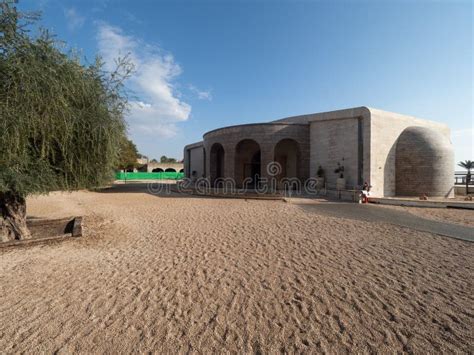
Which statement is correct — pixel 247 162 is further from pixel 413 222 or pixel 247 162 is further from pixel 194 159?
pixel 413 222

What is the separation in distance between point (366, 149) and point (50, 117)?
616 inches

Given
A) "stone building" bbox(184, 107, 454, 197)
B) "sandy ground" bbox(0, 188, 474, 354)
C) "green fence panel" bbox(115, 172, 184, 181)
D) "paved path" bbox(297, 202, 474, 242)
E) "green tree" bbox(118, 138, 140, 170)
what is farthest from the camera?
"green fence panel" bbox(115, 172, 184, 181)

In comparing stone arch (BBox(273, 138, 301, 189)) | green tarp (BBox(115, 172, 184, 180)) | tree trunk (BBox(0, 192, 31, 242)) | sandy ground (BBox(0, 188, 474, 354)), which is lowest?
sandy ground (BBox(0, 188, 474, 354))

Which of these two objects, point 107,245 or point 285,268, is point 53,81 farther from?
point 285,268


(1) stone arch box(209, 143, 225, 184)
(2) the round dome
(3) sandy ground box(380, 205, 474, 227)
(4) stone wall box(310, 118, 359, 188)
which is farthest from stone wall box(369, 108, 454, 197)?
(1) stone arch box(209, 143, 225, 184)

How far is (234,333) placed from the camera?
2.46 meters

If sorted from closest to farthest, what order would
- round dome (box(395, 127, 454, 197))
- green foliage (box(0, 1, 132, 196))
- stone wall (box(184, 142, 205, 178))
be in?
1. green foliage (box(0, 1, 132, 196))
2. round dome (box(395, 127, 454, 197))
3. stone wall (box(184, 142, 205, 178))

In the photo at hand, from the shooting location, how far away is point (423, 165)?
14875 millimetres

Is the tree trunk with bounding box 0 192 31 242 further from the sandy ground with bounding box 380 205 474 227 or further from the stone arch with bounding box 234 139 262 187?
the sandy ground with bounding box 380 205 474 227

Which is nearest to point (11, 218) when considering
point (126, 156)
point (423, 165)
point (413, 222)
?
point (413, 222)

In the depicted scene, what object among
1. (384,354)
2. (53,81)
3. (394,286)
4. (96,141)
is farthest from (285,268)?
(53,81)

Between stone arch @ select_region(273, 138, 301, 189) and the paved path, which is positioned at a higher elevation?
stone arch @ select_region(273, 138, 301, 189)

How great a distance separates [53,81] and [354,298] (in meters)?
6.66

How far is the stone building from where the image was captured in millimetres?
14078
